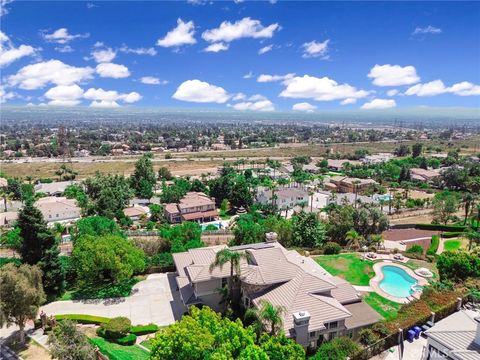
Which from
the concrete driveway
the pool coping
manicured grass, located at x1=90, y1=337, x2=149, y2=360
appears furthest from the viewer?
the pool coping

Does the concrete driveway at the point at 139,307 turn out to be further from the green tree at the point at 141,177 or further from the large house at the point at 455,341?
the green tree at the point at 141,177

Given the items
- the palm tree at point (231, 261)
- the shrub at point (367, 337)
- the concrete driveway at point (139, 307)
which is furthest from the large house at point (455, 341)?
the concrete driveway at point (139, 307)

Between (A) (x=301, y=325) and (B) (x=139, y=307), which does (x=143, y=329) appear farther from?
(A) (x=301, y=325)

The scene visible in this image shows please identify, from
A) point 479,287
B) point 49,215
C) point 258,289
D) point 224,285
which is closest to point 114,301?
point 224,285

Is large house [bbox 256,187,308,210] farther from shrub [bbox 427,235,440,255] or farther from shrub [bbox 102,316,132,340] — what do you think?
shrub [bbox 102,316,132,340]

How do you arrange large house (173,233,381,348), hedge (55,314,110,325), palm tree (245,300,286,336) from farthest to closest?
hedge (55,314,110,325)
large house (173,233,381,348)
palm tree (245,300,286,336)

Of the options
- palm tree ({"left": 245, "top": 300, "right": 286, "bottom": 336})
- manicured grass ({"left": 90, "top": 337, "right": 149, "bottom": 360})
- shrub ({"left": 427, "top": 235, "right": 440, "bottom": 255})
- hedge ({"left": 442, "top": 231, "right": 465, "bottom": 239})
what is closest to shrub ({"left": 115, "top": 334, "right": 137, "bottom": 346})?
manicured grass ({"left": 90, "top": 337, "right": 149, "bottom": 360})
